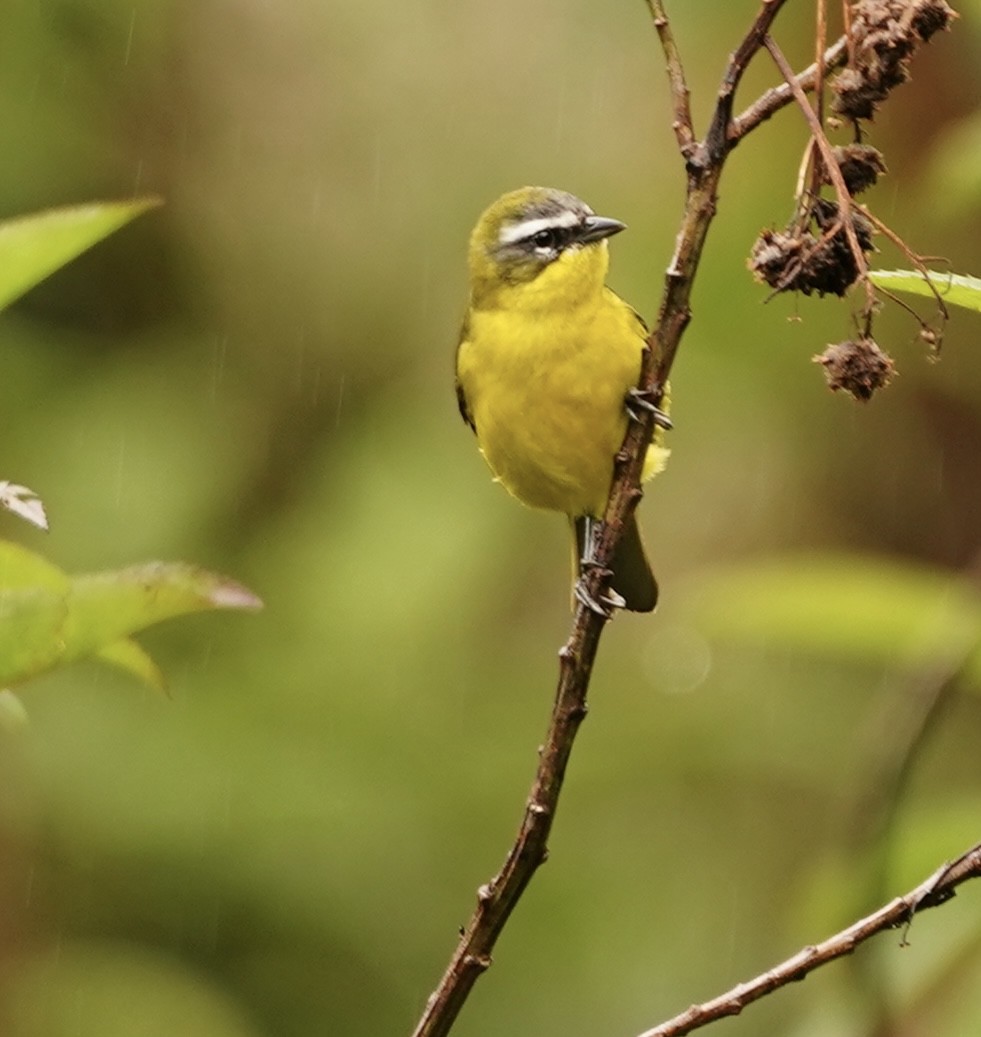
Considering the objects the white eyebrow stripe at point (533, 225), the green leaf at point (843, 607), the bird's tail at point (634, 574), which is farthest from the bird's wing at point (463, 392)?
the green leaf at point (843, 607)

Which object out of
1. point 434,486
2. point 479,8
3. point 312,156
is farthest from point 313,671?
point 479,8

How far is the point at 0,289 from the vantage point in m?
1.35

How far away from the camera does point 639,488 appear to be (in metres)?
1.62

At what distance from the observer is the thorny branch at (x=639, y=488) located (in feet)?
4.63

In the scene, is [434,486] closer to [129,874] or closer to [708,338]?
[708,338]

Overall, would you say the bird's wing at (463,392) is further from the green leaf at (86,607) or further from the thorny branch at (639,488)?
the green leaf at (86,607)

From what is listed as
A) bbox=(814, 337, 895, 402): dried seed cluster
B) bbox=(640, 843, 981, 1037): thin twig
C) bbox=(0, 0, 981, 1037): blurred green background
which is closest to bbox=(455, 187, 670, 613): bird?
bbox=(0, 0, 981, 1037): blurred green background

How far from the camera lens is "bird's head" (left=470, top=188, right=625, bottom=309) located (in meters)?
3.13

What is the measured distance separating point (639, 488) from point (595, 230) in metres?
1.59

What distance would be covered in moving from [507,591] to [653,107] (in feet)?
4.89

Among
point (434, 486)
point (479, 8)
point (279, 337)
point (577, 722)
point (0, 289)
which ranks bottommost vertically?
point (577, 722)

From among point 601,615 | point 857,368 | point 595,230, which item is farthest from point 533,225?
point 601,615

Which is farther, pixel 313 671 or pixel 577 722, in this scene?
pixel 313 671

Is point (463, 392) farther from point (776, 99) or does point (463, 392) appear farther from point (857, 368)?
point (776, 99)
